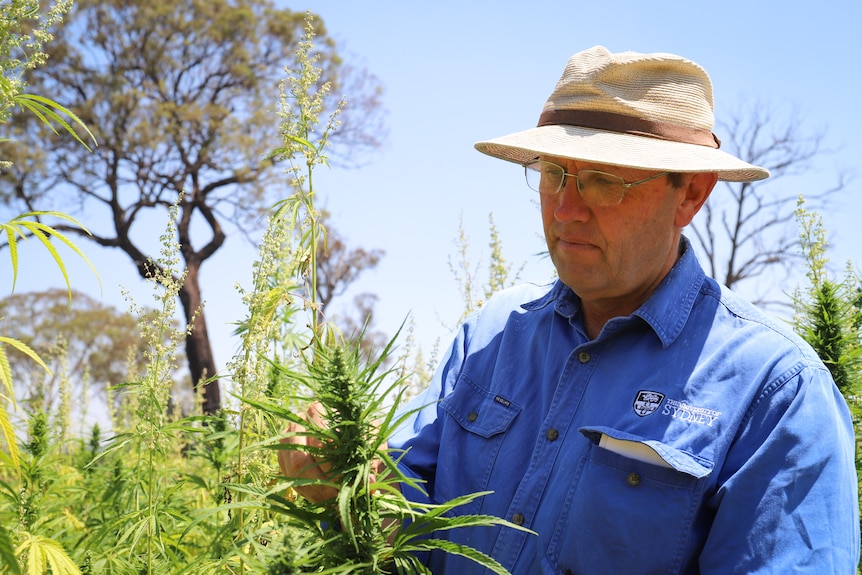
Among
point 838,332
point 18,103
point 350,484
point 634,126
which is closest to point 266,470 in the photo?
point 350,484

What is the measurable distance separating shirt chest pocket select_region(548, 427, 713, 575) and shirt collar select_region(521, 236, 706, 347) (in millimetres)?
374

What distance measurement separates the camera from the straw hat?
8.39ft

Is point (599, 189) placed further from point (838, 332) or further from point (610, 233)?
point (838, 332)

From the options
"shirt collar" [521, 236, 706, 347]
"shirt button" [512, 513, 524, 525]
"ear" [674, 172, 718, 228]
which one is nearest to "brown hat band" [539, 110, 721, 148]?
"ear" [674, 172, 718, 228]

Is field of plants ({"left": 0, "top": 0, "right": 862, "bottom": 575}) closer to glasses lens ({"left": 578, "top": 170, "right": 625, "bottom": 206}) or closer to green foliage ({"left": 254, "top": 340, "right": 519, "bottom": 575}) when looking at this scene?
green foliage ({"left": 254, "top": 340, "right": 519, "bottom": 575})

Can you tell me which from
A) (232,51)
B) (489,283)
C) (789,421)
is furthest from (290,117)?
(232,51)

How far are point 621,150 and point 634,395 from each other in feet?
2.31

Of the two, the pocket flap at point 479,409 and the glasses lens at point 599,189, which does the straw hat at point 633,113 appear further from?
the pocket flap at point 479,409

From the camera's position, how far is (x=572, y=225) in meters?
2.56

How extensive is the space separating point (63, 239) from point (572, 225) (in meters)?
1.39

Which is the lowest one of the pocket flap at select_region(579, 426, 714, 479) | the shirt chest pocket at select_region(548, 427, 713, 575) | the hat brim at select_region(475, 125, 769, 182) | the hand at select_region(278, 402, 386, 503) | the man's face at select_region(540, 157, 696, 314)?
the shirt chest pocket at select_region(548, 427, 713, 575)

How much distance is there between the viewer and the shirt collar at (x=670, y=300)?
2521 mm

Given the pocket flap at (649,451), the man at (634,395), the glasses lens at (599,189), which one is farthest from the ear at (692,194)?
the pocket flap at (649,451)

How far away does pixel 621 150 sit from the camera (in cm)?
251
